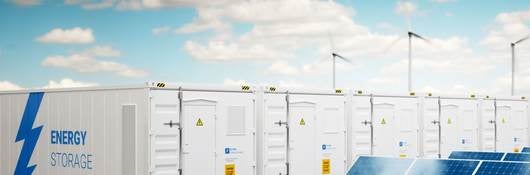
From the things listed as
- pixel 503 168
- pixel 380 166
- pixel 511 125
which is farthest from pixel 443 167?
pixel 511 125

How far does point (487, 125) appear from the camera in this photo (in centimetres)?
2409

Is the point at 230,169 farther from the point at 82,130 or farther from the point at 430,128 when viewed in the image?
the point at 430,128

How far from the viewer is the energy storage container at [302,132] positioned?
53.7 feet

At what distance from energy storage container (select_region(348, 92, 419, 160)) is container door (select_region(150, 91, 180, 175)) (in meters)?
5.70

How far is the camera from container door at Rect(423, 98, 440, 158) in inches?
835

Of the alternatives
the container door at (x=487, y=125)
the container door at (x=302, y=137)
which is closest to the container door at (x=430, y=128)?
the container door at (x=487, y=125)

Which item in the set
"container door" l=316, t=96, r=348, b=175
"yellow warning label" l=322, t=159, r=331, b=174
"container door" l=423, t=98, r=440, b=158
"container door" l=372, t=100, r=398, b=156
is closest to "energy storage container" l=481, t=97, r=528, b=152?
"container door" l=423, t=98, r=440, b=158

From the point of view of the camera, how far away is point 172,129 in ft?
47.6

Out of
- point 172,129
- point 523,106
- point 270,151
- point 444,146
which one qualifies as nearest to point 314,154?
point 270,151

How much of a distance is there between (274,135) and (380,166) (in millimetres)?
3227

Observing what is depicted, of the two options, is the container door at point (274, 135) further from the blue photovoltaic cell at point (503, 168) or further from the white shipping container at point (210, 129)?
the blue photovoltaic cell at point (503, 168)

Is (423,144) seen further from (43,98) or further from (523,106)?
(43,98)

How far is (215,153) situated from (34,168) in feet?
18.5

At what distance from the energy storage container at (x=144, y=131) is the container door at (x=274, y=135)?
443mm
